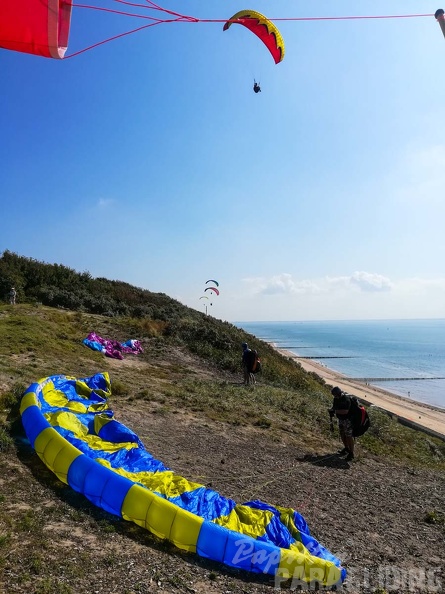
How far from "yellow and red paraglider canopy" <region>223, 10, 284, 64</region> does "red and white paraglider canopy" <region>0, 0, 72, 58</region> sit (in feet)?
16.2

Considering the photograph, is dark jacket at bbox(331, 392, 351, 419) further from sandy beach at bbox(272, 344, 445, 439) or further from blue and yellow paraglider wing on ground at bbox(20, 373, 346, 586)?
sandy beach at bbox(272, 344, 445, 439)

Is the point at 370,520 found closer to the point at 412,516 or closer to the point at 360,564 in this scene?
the point at 412,516

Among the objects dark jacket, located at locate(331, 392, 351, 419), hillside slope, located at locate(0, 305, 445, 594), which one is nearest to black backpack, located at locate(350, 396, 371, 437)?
dark jacket, located at locate(331, 392, 351, 419)

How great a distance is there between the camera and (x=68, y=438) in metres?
7.18

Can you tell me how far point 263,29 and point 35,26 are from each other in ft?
19.0

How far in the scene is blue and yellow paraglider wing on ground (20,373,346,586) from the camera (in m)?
4.90

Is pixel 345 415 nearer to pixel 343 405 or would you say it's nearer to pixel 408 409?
pixel 343 405

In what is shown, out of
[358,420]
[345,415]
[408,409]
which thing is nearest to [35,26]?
[345,415]

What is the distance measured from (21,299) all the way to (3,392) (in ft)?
60.1

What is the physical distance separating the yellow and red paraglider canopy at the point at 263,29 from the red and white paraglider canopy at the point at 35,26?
493 centimetres

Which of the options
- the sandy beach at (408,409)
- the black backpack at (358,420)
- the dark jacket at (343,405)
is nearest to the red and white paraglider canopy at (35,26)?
the dark jacket at (343,405)

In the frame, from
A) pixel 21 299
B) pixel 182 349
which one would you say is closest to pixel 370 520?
pixel 182 349

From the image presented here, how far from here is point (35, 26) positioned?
4.19 metres

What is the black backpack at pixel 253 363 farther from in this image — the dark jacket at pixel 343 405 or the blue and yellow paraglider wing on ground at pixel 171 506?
the blue and yellow paraglider wing on ground at pixel 171 506
